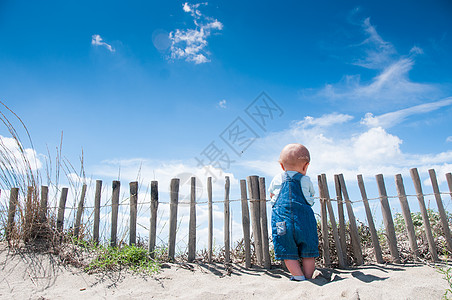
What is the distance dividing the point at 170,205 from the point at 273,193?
156 cm

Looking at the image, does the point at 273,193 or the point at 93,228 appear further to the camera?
the point at 93,228

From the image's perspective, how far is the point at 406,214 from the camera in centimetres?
434

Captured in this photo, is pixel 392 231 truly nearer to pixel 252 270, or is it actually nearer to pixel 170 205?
pixel 252 270

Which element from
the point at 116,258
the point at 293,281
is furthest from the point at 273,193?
the point at 116,258

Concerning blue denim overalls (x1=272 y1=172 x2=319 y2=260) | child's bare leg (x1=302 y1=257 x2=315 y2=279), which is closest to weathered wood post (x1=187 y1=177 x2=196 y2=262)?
blue denim overalls (x1=272 y1=172 x2=319 y2=260)

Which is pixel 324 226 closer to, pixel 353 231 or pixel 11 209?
pixel 353 231

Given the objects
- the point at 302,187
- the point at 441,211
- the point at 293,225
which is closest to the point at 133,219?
the point at 293,225

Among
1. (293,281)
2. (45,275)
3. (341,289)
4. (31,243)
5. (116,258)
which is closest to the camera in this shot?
(341,289)

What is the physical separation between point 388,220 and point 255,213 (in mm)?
1857

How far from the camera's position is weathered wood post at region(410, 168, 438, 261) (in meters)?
4.21

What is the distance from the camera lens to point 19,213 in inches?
174

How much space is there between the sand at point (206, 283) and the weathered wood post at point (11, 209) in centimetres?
22

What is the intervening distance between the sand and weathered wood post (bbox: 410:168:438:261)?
399 mm

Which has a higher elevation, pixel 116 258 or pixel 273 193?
pixel 273 193
